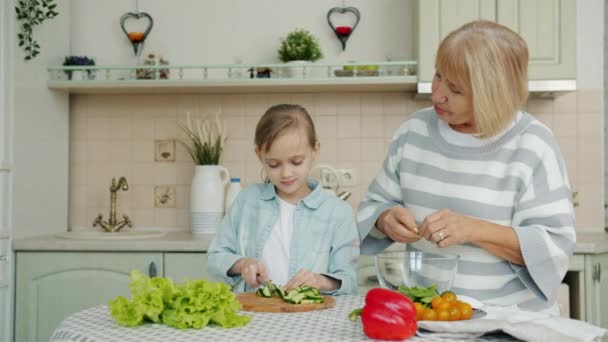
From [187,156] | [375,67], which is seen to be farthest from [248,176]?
[375,67]

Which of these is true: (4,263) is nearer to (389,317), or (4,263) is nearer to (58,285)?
(58,285)

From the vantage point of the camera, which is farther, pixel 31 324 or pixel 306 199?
pixel 31 324

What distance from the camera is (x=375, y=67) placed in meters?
2.84

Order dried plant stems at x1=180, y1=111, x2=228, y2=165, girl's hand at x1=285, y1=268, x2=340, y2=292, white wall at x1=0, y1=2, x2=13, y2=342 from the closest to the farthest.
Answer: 1. girl's hand at x1=285, y1=268, x2=340, y2=292
2. white wall at x1=0, y1=2, x2=13, y2=342
3. dried plant stems at x1=180, y1=111, x2=228, y2=165

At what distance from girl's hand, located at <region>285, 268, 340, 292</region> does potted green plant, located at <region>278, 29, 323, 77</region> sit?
1.48 m

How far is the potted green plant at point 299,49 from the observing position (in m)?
2.92

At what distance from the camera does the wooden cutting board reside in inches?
50.3

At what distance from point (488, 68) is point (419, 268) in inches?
16.2

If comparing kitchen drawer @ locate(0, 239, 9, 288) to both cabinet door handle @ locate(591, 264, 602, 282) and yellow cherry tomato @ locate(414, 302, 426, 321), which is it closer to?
yellow cherry tomato @ locate(414, 302, 426, 321)

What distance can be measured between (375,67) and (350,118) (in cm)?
35

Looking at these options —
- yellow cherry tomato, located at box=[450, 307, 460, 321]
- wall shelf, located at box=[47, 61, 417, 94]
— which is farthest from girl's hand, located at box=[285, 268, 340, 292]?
wall shelf, located at box=[47, 61, 417, 94]

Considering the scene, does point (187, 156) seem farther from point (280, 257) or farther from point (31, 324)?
point (280, 257)

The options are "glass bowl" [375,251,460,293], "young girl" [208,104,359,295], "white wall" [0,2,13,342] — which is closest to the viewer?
"glass bowl" [375,251,460,293]

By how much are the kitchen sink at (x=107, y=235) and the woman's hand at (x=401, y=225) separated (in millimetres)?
1612
